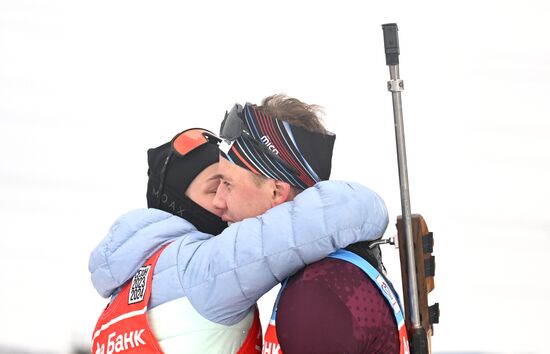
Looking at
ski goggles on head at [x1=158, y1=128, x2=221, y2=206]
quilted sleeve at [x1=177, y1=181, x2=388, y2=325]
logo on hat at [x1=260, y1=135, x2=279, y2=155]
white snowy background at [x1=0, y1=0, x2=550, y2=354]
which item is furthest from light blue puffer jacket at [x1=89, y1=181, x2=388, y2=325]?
white snowy background at [x1=0, y1=0, x2=550, y2=354]

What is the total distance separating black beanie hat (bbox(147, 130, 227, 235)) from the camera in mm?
1735

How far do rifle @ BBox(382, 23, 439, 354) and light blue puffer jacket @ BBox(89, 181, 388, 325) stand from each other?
0.32 feet

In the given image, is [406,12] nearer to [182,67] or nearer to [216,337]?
[182,67]

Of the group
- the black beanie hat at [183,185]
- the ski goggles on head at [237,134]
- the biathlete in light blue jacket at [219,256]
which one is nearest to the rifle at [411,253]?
the biathlete in light blue jacket at [219,256]

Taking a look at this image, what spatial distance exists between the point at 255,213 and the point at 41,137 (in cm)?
238

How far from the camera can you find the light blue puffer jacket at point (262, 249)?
1405 millimetres

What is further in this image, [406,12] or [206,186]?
[406,12]

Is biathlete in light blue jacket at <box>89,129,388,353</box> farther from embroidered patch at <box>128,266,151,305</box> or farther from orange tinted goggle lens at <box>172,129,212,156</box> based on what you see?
orange tinted goggle lens at <box>172,129,212,156</box>

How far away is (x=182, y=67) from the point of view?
3508 millimetres

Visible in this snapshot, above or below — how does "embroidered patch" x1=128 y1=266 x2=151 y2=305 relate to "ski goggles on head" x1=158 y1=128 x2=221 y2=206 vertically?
below

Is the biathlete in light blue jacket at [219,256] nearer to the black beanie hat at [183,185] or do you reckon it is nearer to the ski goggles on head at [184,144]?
the black beanie hat at [183,185]

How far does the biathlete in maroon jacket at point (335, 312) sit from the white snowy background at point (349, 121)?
1780 mm

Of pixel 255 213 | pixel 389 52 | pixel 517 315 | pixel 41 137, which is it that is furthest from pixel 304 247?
pixel 41 137

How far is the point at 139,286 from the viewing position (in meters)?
1.55
